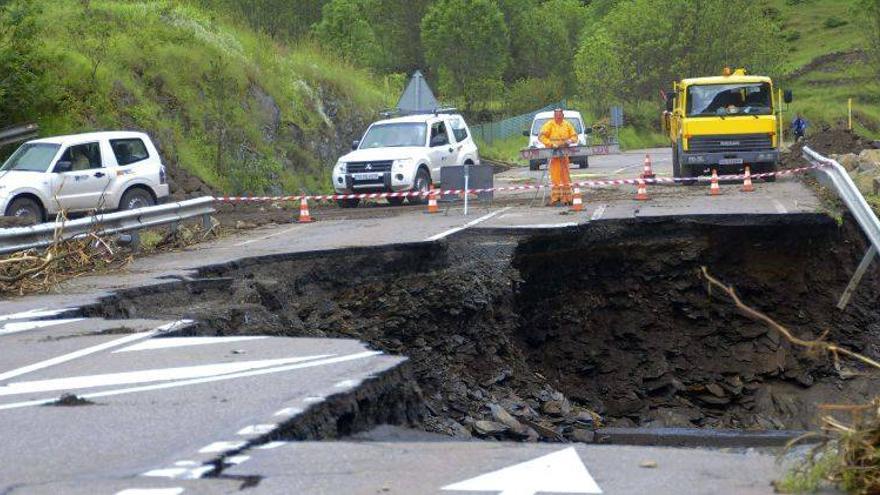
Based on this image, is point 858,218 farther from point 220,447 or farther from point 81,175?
point 81,175

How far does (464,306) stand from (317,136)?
1882 centimetres

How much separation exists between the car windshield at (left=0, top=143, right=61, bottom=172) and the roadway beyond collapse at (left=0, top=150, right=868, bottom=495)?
Answer: 397cm

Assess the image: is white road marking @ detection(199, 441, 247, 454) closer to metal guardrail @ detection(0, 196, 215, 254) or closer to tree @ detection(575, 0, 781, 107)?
metal guardrail @ detection(0, 196, 215, 254)

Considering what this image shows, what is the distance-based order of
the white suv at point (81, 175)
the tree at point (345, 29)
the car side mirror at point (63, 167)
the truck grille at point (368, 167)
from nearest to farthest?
the white suv at point (81, 175), the car side mirror at point (63, 167), the truck grille at point (368, 167), the tree at point (345, 29)

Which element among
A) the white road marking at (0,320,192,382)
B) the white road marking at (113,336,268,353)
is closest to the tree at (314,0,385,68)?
the white road marking at (0,320,192,382)

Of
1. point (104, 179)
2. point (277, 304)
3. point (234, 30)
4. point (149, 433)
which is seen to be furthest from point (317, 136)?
point (149, 433)

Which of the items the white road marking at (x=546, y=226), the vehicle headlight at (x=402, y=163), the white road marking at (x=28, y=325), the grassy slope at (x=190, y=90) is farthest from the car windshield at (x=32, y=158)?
the white road marking at (x=28, y=325)

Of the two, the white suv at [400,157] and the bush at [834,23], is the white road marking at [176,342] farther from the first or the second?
the bush at [834,23]

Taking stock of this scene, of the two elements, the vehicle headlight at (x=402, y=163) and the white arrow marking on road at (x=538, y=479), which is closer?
the white arrow marking on road at (x=538, y=479)

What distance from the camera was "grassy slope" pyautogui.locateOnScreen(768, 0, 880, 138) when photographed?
67000 millimetres

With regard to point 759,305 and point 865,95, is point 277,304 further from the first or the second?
point 865,95

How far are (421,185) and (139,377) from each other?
1658 centimetres

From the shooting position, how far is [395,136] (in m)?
25.7

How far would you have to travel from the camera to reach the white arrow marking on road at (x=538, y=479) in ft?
17.8
